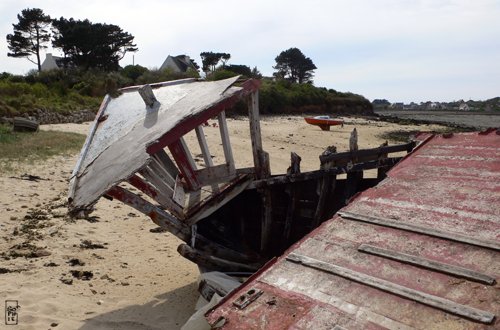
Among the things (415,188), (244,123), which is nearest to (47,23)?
(244,123)

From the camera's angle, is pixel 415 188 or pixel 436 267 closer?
pixel 436 267

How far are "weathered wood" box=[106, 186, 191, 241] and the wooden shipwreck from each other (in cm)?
1

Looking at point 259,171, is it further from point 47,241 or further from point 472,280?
point 47,241

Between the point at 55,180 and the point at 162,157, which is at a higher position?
the point at 162,157

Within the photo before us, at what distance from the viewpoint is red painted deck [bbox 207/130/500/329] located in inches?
113

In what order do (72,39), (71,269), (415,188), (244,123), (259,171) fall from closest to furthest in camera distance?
1. (415,188)
2. (259,171)
3. (71,269)
4. (244,123)
5. (72,39)

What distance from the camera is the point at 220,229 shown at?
602 cm

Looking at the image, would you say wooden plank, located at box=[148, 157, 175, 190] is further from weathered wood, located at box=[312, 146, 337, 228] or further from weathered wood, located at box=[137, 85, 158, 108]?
weathered wood, located at box=[312, 146, 337, 228]

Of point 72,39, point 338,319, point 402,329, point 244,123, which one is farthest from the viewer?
point 72,39

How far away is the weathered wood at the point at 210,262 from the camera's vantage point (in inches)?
210

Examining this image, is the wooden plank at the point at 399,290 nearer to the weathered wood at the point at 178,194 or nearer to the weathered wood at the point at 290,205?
the weathered wood at the point at 178,194

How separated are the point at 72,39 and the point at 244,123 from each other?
23.4 m

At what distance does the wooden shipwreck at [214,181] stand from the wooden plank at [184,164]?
0.01 metres

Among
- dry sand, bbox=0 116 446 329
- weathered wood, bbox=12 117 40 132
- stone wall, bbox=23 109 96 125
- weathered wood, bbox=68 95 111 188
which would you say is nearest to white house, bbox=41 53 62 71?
stone wall, bbox=23 109 96 125
